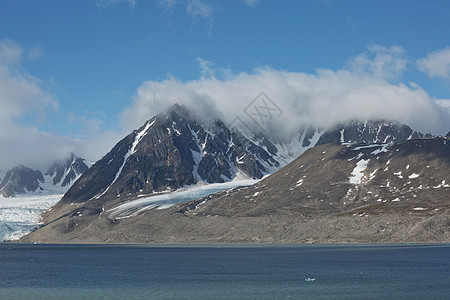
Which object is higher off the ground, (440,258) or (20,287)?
(20,287)

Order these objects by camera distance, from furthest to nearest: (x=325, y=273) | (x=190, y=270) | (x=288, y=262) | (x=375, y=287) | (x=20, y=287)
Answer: (x=288, y=262)
(x=190, y=270)
(x=325, y=273)
(x=20, y=287)
(x=375, y=287)

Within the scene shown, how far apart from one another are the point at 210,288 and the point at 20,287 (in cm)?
3308

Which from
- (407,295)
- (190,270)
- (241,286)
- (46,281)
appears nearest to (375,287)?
(407,295)

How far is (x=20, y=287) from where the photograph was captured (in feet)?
325

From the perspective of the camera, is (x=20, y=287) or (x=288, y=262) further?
(x=288, y=262)

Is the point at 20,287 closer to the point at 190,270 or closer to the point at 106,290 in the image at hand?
the point at 106,290

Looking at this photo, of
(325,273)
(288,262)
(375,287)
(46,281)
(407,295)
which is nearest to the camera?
(407,295)

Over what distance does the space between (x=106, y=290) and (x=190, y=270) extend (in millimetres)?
41157

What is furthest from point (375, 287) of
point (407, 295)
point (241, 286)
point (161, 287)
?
point (161, 287)

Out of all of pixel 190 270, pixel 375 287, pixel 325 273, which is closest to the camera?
pixel 375 287

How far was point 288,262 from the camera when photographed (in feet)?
492

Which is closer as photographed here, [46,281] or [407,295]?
[407,295]

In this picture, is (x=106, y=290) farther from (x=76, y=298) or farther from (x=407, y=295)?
(x=407, y=295)

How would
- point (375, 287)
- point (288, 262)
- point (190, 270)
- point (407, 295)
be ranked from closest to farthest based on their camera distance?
point (407, 295), point (375, 287), point (190, 270), point (288, 262)
